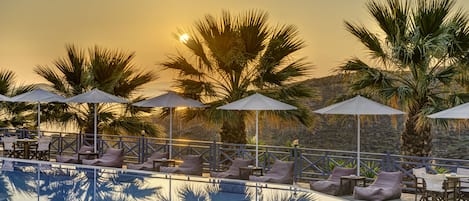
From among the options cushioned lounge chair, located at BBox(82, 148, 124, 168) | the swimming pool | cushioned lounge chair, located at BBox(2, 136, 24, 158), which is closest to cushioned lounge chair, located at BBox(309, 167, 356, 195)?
the swimming pool

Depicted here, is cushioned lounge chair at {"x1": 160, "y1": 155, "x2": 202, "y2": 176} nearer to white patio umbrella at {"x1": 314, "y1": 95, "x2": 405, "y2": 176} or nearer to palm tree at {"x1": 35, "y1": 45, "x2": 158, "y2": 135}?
white patio umbrella at {"x1": 314, "y1": 95, "x2": 405, "y2": 176}

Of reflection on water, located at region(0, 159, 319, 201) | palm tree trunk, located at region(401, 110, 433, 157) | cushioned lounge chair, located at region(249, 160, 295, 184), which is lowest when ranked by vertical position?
reflection on water, located at region(0, 159, 319, 201)

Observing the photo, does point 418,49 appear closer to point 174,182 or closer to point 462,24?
point 462,24

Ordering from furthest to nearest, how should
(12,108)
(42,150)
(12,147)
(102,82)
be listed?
(12,108)
(102,82)
(12,147)
(42,150)

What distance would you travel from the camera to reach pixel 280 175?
490 inches

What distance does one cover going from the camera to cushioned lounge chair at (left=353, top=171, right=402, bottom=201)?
34.7 ft

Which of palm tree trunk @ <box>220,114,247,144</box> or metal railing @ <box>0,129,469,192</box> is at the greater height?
palm tree trunk @ <box>220,114,247,144</box>

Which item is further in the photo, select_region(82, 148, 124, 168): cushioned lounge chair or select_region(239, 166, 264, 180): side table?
select_region(82, 148, 124, 168): cushioned lounge chair

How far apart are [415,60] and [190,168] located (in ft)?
17.3

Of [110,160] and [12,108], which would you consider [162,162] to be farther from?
[12,108]

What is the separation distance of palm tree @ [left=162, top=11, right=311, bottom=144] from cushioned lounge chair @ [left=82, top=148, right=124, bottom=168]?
1.96 m

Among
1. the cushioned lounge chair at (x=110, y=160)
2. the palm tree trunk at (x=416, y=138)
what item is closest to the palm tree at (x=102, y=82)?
the cushioned lounge chair at (x=110, y=160)

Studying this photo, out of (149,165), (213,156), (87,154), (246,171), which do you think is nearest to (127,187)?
(149,165)

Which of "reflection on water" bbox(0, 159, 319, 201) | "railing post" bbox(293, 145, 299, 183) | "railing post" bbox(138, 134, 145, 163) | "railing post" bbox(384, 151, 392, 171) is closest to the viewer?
"reflection on water" bbox(0, 159, 319, 201)
